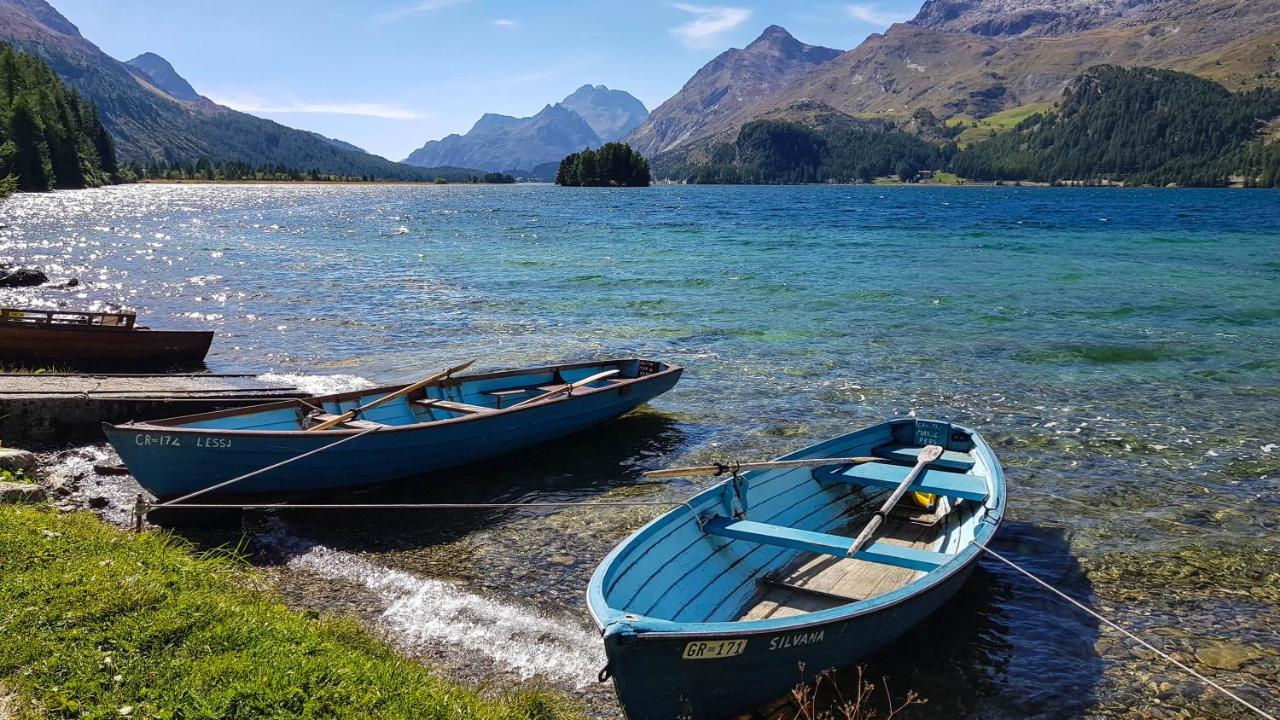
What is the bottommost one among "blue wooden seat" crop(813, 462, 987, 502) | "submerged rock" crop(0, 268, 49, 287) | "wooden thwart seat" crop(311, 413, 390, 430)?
"blue wooden seat" crop(813, 462, 987, 502)

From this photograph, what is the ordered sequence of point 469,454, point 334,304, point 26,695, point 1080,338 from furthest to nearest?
point 334,304, point 1080,338, point 469,454, point 26,695

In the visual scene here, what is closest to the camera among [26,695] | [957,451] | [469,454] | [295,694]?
[26,695]

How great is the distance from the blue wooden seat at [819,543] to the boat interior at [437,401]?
6.81 m

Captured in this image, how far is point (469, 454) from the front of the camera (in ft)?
48.9

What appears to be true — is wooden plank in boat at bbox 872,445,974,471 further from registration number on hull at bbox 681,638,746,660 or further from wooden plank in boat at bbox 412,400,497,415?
wooden plank in boat at bbox 412,400,497,415

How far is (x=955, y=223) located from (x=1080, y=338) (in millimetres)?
63742

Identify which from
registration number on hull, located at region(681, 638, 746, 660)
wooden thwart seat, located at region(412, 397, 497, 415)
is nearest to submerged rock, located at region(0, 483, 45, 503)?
wooden thwart seat, located at region(412, 397, 497, 415)

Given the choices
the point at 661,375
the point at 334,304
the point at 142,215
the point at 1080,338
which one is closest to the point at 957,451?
the point at 661,375

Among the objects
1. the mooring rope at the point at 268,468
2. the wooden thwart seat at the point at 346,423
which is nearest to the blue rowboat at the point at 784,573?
the mooring rope at the point at 268,468

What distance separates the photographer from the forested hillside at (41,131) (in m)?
98.4

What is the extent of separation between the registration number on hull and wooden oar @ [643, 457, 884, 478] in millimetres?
2387

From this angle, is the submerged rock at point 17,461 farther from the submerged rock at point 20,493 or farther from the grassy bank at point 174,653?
the grassy bank at point 174,653

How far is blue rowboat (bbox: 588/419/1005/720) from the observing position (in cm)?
676

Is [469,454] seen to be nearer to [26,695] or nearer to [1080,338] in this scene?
[26,695]
